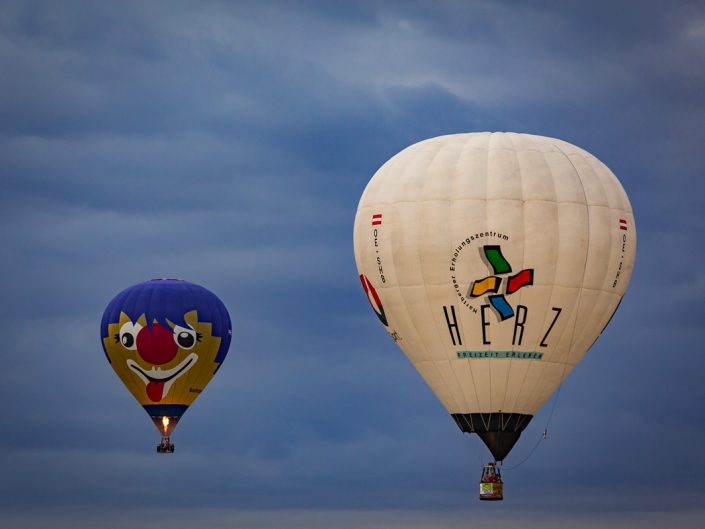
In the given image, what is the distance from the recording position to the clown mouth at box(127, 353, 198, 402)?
7038 centimetres

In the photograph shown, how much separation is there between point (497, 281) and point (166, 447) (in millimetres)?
23935

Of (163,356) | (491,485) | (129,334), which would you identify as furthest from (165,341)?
(491,485)

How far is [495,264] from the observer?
52.7 metres

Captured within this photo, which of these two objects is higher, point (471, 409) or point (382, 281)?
point (382, 281)

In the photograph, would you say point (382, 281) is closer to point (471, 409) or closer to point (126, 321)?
point (471, 409)

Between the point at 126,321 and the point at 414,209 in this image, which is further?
the point at 126,321

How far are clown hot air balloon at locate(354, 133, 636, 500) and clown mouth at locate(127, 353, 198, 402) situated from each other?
17319 mm

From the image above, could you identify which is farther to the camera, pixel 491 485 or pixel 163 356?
pixel 163 356

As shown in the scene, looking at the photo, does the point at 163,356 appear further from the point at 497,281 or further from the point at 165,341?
the point at 497,281

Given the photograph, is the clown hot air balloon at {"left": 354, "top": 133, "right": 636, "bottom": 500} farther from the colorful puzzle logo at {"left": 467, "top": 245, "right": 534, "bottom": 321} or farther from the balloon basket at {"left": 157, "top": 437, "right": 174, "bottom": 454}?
the balloon basket at {"left": 157, "top": 437, "right": 174, "bottom": 454}

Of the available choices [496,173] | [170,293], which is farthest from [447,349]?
[170,293]

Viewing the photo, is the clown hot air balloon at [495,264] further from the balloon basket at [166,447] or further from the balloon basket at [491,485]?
the balloon basket at [166,447]

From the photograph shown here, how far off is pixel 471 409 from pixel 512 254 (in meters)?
5.23

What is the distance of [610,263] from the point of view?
177 ft
